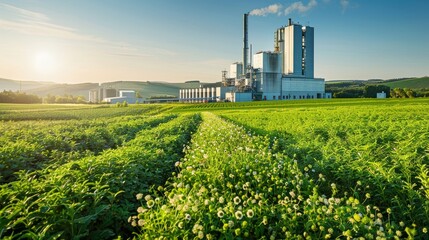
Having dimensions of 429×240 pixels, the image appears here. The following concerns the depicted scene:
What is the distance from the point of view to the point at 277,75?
94125 millimetres

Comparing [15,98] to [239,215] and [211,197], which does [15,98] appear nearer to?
[211,197]

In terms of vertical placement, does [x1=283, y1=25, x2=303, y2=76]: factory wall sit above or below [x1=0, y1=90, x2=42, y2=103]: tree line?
above

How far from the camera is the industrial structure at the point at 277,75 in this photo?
92.3 meters

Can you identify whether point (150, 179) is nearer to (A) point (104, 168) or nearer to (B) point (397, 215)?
(A) point (104, 168)

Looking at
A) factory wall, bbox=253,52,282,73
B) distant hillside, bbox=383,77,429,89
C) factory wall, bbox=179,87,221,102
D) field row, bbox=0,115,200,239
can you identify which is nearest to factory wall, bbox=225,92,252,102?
factory wall, bbox=253,52,282,73

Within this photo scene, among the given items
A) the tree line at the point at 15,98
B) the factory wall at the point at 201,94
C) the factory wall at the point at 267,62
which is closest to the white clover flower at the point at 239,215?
the tree line at the point at 15,98

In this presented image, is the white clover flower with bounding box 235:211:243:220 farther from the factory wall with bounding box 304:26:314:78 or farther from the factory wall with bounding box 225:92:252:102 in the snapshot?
the factory wall with bounding box 304:26:314:78

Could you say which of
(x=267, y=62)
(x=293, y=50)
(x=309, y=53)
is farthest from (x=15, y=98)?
(x=309, y=53)

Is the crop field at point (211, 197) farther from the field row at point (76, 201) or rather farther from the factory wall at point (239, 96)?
the factory wall at point (239, 96)

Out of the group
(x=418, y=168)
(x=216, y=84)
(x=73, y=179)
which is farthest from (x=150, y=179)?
(x=216, y=84)

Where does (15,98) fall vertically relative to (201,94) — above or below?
below

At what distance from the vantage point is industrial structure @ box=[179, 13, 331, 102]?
9231cm

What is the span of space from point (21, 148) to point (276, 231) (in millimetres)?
6555

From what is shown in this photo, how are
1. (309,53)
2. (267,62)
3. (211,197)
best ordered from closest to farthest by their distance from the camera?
(211,197) → (267,62) → (309,53)
